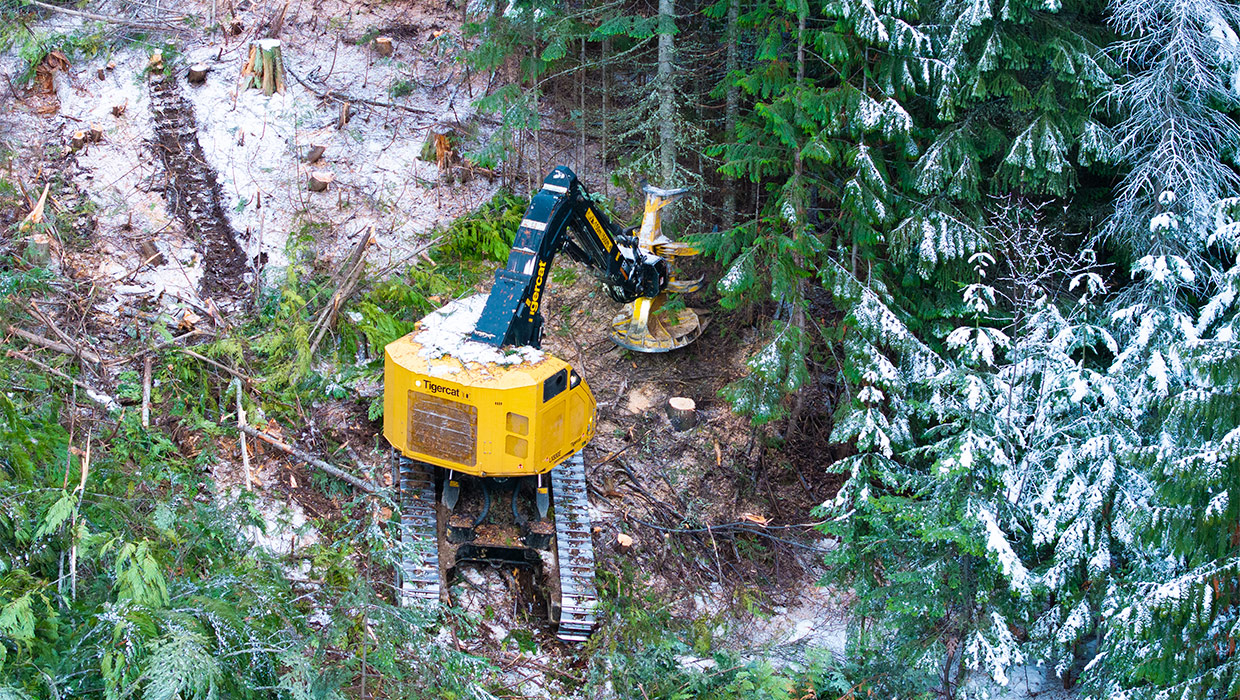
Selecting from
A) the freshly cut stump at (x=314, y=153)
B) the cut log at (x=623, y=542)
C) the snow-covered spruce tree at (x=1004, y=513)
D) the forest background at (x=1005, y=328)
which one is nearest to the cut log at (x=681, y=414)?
the forest background at (x=1005, y=328)

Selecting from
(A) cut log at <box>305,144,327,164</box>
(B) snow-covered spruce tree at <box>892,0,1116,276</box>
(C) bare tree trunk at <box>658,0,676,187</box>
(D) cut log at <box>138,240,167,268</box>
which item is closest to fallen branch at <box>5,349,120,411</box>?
(D) cut log at <box>138,240,167,268</box>

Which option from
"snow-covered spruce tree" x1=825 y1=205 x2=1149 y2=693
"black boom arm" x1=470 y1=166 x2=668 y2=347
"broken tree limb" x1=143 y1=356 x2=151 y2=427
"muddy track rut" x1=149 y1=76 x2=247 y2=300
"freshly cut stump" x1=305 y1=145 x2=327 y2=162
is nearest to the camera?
"snow-covered spruce tree" x1=825 y1=205 x2=1149 y2=693

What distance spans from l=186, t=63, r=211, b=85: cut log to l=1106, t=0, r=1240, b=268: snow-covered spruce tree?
1190 cm

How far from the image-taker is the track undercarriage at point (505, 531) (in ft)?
28.4

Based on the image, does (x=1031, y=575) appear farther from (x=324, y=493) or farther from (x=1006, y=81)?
(x=324, y=493)

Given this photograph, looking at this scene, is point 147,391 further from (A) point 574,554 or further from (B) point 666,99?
(B) point 666,99

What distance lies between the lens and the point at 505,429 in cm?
848

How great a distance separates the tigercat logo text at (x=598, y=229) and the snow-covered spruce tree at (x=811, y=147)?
1.08m

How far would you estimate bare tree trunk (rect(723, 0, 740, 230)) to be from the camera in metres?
11.6

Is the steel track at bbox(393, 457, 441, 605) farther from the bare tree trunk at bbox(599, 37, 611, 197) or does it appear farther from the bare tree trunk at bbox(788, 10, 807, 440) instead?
the bare tree trunk at bbox(599, 37, 611, 197)

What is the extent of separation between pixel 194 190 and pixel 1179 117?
37.0 feet

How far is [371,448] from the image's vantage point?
10562 millimetres

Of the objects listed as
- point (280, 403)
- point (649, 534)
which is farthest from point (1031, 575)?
point (280, 403)

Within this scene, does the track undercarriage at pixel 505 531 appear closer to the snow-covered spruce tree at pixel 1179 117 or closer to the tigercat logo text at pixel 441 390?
the tigercat logo text at pixel 441 390
